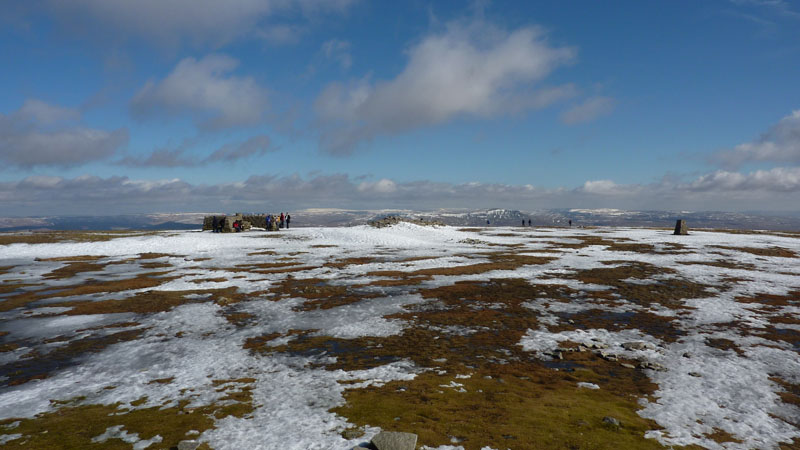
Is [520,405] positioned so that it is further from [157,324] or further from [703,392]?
[157,324]

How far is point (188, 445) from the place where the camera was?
7.48m

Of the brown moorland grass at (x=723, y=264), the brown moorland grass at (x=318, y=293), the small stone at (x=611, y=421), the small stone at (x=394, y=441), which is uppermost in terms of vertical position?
the brown moorland grass at (x=723, y=264)

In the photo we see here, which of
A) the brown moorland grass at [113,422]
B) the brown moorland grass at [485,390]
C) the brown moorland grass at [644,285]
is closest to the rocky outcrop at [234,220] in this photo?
the brown moorland grass at [485,390]

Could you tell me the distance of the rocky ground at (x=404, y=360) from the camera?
27.4ft

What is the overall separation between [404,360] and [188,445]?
6.66 meters

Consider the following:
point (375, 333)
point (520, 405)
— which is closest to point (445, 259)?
point (375, 333)

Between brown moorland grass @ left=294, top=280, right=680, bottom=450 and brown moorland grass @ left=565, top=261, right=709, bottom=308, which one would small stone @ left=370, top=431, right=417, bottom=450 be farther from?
brown moorland grass @ left=565, top=261, right=709, bottom=308

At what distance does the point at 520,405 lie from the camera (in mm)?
9438

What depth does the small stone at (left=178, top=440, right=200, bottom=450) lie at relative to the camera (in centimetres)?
740

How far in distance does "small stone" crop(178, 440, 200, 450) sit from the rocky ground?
2.2 inches

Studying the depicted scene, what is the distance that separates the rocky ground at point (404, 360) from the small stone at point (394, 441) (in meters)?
0.50

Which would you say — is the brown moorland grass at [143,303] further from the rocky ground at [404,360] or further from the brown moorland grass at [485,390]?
the brown moorland grass at [485,390]

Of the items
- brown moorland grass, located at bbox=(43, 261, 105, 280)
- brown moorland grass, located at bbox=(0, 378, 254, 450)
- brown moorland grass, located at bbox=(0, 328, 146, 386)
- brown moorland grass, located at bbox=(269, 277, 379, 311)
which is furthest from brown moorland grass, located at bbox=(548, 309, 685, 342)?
brown moorland grass, located at bbox=(43, 261, 105, 280)

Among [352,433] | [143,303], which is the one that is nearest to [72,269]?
[143,303]
